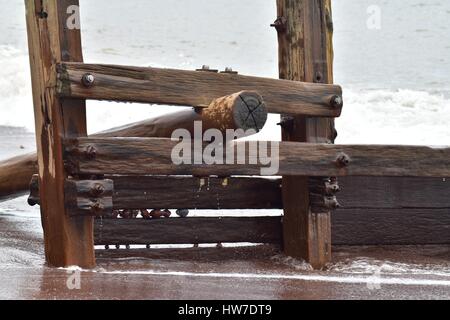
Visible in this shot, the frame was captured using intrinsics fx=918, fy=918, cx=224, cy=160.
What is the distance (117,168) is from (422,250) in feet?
8.10

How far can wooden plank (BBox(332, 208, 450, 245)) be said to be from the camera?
6.39 meters

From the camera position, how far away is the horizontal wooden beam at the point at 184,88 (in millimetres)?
4984

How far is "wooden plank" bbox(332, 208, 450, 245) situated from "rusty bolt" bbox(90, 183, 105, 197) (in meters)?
1.92

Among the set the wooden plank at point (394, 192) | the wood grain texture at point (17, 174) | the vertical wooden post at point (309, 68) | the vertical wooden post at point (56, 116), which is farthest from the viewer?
the wood grain texture at point (17, 174)

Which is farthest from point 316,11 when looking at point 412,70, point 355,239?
point 412,70

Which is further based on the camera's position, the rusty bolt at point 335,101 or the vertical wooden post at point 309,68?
the vertical wooden post at point 309,68

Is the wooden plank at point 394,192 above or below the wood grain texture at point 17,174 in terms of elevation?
below

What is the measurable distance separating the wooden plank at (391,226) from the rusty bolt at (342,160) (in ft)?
2.45

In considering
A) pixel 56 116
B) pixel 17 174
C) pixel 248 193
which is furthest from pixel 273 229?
pixel 17 174

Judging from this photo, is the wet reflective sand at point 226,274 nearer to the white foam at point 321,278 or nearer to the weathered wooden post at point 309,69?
the white foam at point 321,278

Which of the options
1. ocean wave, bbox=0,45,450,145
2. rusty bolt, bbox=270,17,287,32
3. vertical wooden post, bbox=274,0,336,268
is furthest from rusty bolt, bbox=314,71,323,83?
ocean wave, bbox=0,45,450,145

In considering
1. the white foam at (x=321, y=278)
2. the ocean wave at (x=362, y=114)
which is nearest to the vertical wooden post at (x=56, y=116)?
the white foam at (x=321, y=278)

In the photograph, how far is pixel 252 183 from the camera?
6266mm

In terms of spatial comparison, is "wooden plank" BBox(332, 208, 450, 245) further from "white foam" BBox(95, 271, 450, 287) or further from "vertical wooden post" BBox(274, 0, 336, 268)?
"white foam" BBox(95, 271, 450, 287)
